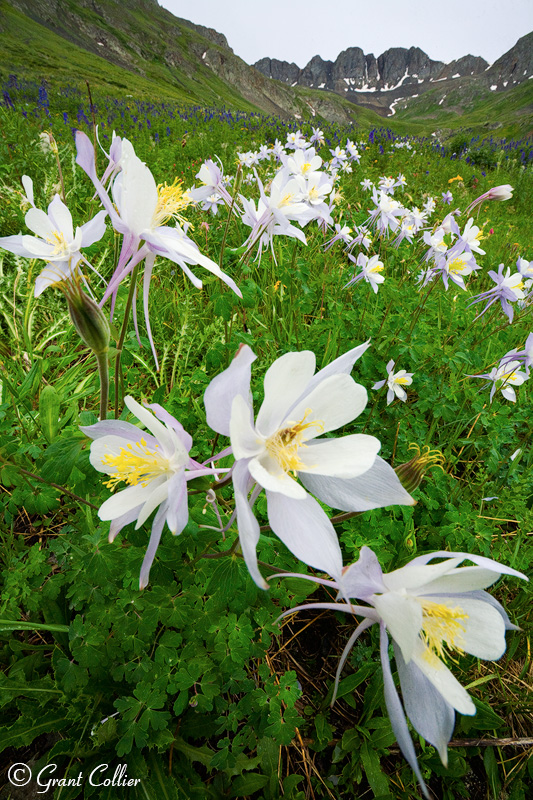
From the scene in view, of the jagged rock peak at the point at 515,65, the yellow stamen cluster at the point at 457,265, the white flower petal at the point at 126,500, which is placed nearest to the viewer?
the white flower petal at the point at 126,500

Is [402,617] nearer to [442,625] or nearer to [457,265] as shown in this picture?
[442,625]

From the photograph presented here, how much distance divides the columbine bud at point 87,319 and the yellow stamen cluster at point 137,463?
279 millimetres

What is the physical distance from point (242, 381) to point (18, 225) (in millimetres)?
3590

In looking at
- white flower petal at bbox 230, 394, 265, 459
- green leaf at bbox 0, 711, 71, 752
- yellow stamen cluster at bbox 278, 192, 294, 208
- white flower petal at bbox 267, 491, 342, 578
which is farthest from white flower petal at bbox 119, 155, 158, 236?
green leaf at bbox 0, 711, 71, 752

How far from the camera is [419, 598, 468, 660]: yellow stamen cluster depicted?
807 millimetres

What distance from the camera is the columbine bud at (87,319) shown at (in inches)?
35.2

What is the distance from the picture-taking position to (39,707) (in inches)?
51.9

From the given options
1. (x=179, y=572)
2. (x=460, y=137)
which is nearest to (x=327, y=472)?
(x=179, y=572)

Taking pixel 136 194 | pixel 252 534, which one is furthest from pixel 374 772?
pixel 136 194

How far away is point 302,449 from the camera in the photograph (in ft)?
2.72

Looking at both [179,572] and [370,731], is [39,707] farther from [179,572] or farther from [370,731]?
[370,731]

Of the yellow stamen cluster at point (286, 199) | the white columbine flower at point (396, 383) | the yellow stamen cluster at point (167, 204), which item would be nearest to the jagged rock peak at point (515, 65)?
the white columbine flower at point (396, 383)

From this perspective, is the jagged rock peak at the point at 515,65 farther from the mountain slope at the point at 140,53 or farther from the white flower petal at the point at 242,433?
the white flower petal at the point at 242,433

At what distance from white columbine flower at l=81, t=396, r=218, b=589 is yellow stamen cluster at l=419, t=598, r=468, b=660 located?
0.54 metres
